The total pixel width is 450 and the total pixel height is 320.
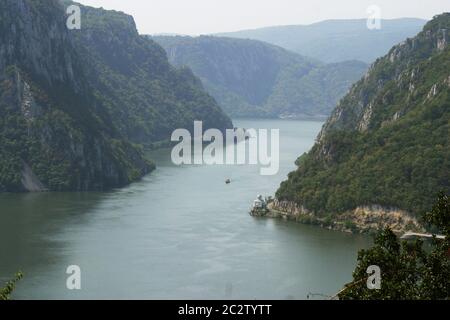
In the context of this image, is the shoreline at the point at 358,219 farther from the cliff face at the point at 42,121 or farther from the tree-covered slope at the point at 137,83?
the tree-covered slope at the point at 137,83

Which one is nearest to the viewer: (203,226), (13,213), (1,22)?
(203,226)

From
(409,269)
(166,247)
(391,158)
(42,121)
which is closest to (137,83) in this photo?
(42,121)

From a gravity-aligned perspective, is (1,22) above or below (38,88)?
above

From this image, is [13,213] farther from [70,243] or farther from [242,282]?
[242,282]

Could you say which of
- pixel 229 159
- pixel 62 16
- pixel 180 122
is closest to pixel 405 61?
pixel 229 159

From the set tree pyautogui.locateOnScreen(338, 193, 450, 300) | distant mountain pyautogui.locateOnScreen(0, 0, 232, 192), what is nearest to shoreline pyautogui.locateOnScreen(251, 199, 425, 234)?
distant mountain pyautogui.locateOnScreen(0, 0, 232, 192)

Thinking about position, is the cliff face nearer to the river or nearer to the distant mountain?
the distant mountain

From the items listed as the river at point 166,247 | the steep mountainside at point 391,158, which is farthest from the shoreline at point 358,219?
the river at point 166,247
